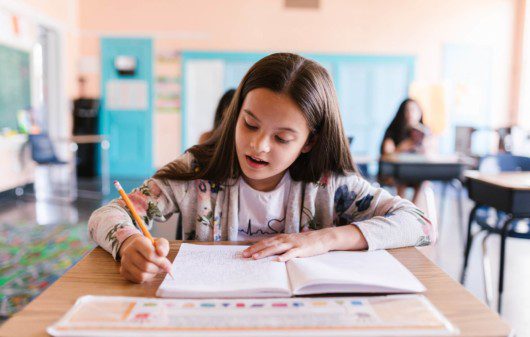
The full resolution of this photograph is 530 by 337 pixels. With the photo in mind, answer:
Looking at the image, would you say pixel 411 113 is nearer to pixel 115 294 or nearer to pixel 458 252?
pixel 458 252

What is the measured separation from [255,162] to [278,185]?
0.19 m

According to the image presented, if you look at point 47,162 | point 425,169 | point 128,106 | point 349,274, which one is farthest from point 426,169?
point 128,106

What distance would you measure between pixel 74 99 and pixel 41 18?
1348 millimetres

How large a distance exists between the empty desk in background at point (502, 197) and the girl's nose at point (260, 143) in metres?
1.56

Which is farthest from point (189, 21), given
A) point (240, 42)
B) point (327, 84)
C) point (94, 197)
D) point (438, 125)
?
point (327, 84)

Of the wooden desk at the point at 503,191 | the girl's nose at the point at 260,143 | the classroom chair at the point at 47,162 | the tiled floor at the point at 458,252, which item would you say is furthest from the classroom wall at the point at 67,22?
the girl's nose at the point at 260,143

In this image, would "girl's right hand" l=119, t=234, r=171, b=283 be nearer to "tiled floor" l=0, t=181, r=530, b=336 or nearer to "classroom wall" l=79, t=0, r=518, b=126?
"tiled floor" l=0, t=181, r=530, b=336

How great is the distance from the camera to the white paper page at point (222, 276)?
0.71 m

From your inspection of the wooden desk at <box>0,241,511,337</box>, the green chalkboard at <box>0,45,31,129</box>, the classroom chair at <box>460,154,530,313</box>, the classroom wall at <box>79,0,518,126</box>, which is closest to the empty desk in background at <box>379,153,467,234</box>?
the classroom chair at <box>460,154,530,313</box>

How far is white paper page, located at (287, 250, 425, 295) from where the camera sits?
726 mm

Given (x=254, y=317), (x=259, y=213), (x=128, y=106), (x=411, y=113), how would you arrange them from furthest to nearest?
(x=128, y=106) → (x=411, y=113) → (x=259, y=213) → (x=254, y=317)

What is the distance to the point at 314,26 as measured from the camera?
24.2ft

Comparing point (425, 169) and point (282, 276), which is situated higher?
point (282, 276)

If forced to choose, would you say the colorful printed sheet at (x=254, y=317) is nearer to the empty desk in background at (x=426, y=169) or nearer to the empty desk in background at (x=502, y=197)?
the empty desk in background at (x=502, y=197)
